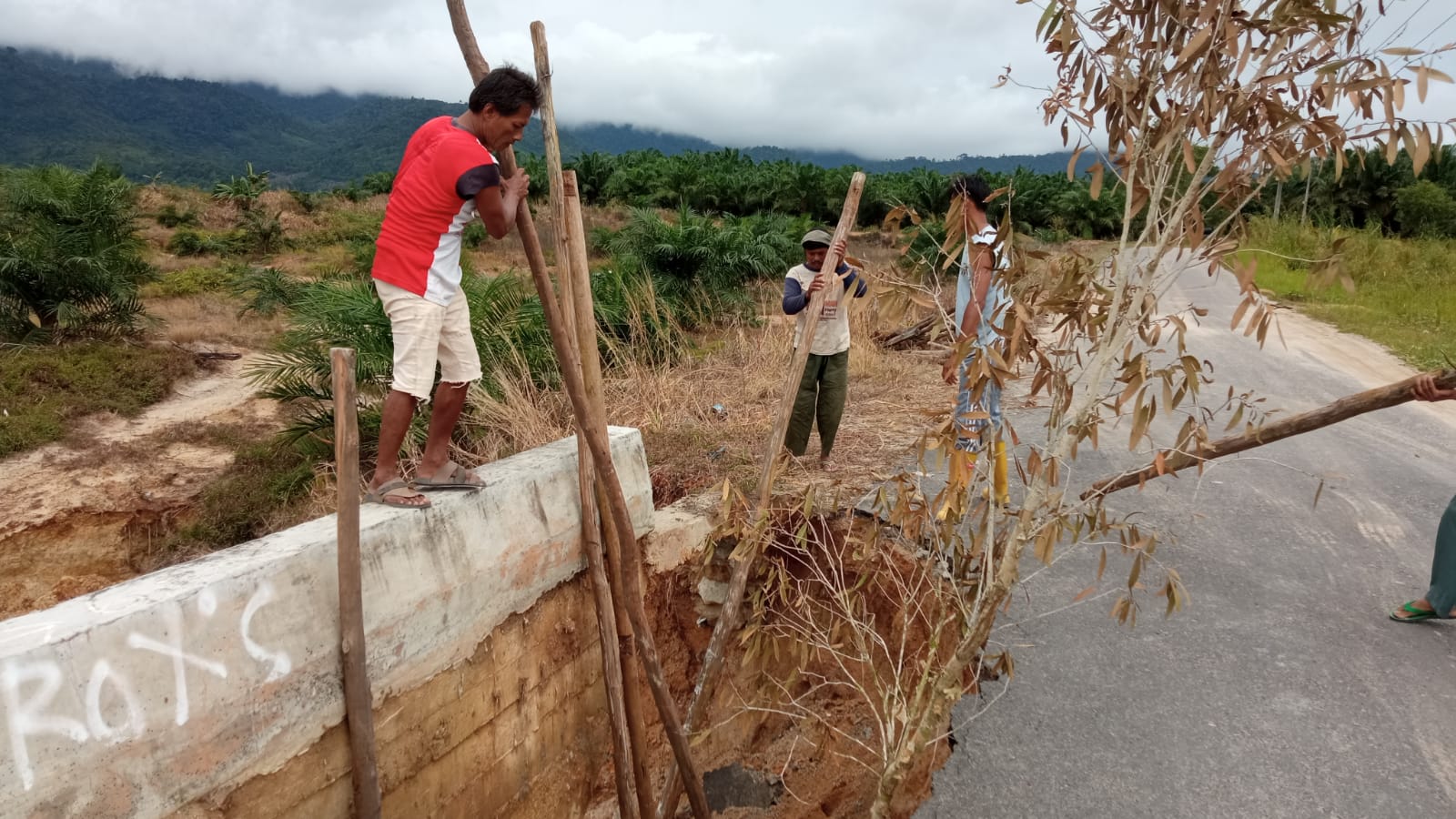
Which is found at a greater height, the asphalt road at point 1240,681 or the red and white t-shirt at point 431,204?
the red and white t-shirt at point 431,204

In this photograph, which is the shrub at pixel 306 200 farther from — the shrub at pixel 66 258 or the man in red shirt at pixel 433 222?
the man in red shirt at pixel 433 222

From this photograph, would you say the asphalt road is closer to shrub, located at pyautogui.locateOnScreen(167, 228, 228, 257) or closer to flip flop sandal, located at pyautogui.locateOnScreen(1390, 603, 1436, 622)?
flip flop sandal, located at pyautogui.locateOnScreen(1390, 603, 1436, 622)

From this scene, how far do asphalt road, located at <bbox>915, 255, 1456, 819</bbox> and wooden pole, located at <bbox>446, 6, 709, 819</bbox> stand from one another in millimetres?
984

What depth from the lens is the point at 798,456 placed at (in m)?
5.18

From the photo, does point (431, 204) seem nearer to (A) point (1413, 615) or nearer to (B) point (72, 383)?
(A) point (1413, 615)

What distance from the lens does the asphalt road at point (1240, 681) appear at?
287cm

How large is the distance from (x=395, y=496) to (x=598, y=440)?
0.74 metres

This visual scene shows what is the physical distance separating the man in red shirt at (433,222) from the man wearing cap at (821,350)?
2.04m

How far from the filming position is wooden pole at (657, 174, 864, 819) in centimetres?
355

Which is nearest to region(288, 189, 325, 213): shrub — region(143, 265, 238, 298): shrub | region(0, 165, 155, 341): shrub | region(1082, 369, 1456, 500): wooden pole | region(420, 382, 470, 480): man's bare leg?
region(143, 265, 238, 298): shrub

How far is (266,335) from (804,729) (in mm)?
9849

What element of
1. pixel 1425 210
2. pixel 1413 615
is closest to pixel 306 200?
pixel 1413 615

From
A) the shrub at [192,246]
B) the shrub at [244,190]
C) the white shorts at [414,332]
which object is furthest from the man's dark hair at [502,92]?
the shrub at [244,190]

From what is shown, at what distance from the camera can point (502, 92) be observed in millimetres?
2861
